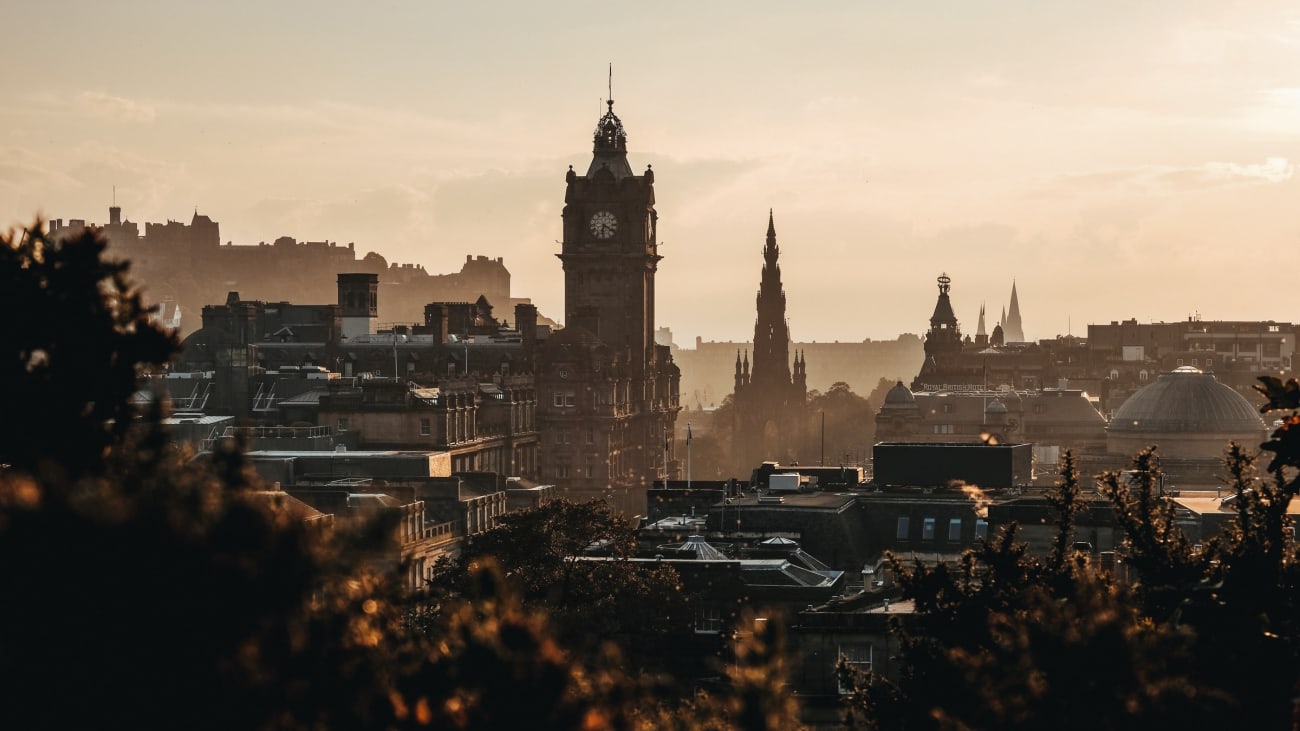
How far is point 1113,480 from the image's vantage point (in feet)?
131

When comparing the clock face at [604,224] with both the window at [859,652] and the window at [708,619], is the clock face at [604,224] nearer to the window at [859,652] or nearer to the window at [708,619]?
the window at [708,619]

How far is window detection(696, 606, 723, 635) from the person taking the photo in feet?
217

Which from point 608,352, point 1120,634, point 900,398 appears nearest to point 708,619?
point 1120,634

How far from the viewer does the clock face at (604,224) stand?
171625 millimetres

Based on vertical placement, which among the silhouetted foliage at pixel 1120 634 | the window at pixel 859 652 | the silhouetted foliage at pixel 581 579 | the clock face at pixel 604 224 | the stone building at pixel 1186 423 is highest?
the clock face at pixel 604 224

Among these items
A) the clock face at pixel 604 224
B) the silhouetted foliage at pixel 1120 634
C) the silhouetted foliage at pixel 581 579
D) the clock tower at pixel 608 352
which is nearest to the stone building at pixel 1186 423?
the clock tower at pixel 608 352

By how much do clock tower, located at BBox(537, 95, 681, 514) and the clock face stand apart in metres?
0.07

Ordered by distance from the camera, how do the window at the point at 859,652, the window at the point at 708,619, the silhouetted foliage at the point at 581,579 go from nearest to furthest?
the window at the point at 859,652 < the silhouetted foliage at the point at 581,579 < the window at the point at 708,619

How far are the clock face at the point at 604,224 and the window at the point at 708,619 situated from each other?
106 meters

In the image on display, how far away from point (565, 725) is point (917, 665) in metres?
17.8

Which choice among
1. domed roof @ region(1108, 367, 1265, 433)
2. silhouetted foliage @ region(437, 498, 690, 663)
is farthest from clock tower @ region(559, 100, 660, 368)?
silhouetted foliage @ region(437, 498, 690, 663)

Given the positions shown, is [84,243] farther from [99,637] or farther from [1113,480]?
[1113,480]

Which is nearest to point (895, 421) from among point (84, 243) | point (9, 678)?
point (84, 243)

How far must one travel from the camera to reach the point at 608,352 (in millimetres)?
165000
